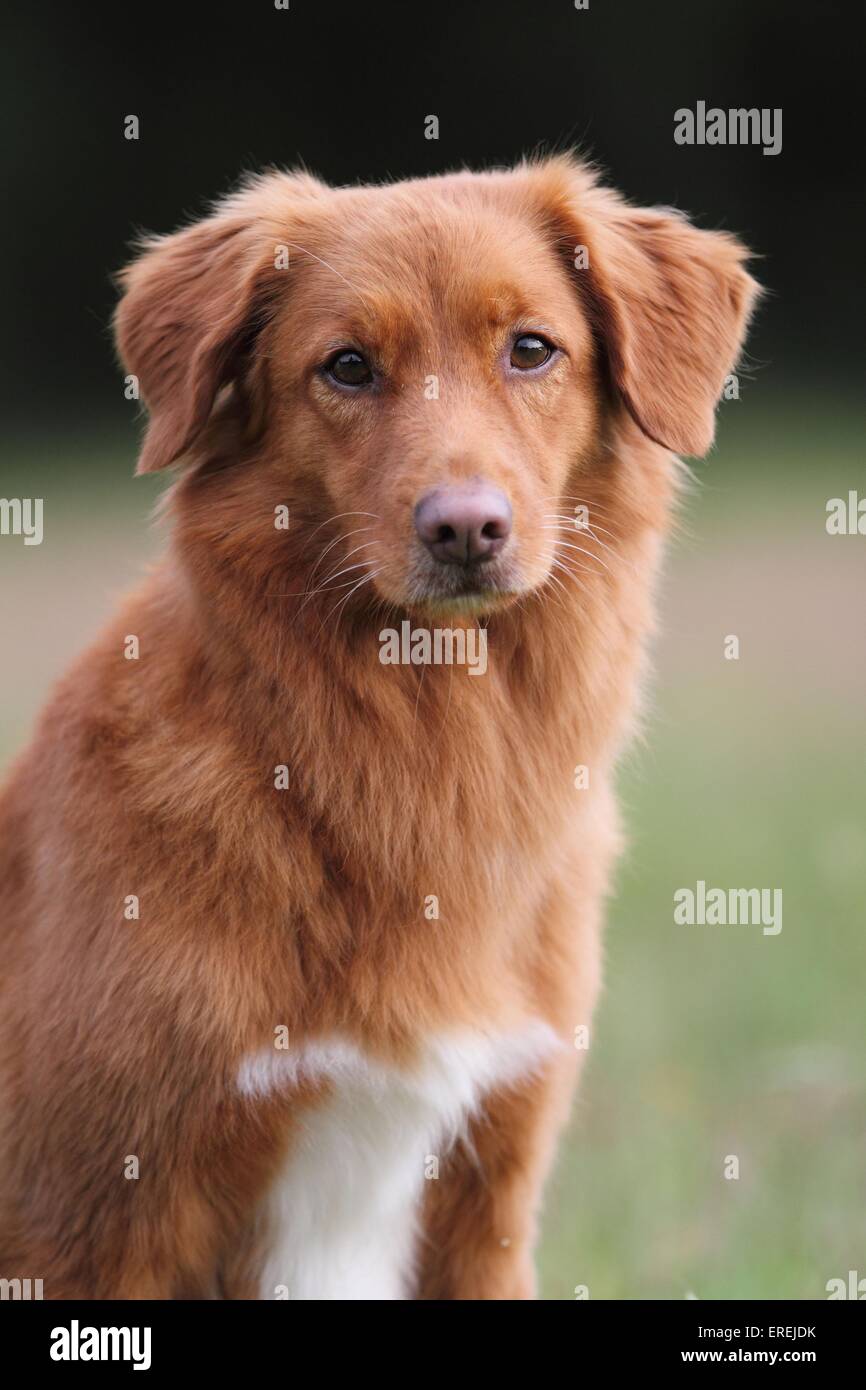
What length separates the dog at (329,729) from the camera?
3.51 metres

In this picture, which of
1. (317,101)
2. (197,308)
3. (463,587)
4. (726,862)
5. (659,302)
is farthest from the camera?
(317,101)

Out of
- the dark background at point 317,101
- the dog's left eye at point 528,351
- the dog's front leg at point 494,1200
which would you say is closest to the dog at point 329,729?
the dog's left eye at point 528,351

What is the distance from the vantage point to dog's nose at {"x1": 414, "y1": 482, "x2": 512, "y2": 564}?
3.28 metres

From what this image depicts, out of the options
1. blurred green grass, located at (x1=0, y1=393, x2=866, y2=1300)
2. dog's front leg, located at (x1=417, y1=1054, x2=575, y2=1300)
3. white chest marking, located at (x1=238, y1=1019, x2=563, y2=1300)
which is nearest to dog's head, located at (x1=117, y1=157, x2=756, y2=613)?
blurred green grass, located at (x1=0, y1=393, x2=866, y2=1300)

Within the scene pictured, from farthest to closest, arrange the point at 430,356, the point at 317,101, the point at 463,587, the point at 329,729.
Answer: the point at 317,101 < the point at 329,729 < the point at 430,356 < the point at 463,587

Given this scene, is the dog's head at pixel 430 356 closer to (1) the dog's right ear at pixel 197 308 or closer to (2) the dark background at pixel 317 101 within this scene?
(1) the dog's right ear at pixel 197 308

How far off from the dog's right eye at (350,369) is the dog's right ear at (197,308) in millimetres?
290

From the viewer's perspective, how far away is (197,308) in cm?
381

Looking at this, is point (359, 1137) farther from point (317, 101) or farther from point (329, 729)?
point (317, 101)

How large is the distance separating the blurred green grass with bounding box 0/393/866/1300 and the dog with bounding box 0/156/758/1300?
48cm

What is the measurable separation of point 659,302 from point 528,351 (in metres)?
0.49

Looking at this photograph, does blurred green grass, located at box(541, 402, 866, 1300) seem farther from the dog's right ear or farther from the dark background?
the dark background

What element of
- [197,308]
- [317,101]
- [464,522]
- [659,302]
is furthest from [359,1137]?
[317,101]

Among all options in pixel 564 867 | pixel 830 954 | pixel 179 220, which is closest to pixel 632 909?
pixel 830 954
